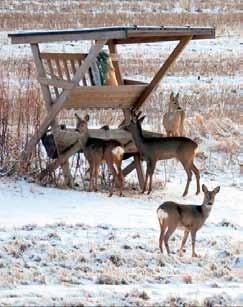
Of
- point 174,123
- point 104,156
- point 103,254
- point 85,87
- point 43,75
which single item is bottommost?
point 103,254

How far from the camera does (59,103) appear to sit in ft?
43.1

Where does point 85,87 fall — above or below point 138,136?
above

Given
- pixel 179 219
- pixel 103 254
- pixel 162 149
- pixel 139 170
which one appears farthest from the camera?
pixel 139 170

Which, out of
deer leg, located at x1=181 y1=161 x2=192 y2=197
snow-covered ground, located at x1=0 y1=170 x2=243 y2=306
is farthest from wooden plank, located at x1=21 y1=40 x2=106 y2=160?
deer leg, located at x1=181 y1=161 x2=192 y2=197

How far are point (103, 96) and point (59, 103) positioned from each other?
0.72 m

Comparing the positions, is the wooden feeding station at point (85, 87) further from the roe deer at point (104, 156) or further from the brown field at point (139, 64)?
the brown field at point (139, 64)

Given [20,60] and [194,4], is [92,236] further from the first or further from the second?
[194,4]

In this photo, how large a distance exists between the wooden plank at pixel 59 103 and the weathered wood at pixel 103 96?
0.14 meters

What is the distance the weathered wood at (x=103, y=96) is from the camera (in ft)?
43.8

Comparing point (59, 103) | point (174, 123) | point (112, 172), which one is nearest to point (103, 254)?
point (112, 172)

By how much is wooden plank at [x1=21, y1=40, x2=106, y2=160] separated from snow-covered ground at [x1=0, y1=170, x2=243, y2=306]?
74 centimetres

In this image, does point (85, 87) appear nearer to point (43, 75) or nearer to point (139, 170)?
point (43, 75)

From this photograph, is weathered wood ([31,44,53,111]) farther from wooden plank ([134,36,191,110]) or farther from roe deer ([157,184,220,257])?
roe deer ([157,184,220,257])

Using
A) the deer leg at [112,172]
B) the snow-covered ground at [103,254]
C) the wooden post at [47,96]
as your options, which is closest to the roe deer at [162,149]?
the deer leg at [112,172]
